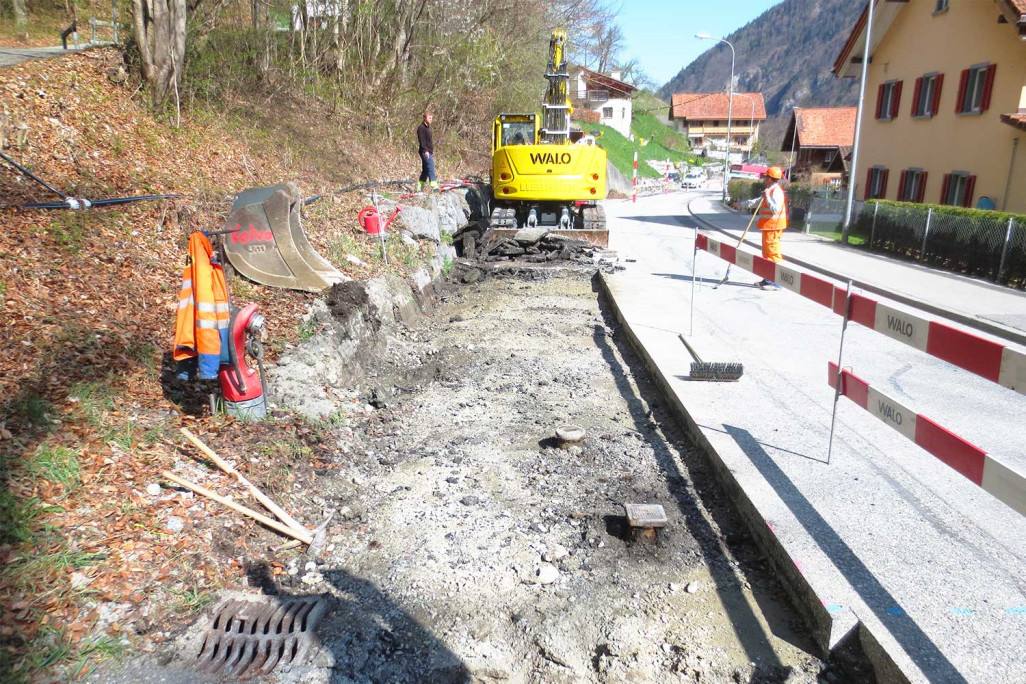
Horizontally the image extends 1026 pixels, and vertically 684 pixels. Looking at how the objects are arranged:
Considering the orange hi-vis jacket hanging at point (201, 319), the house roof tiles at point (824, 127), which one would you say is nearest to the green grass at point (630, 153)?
the house roof tiles at point (824, 127)

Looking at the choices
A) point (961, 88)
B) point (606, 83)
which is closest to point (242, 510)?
point (961, 88)

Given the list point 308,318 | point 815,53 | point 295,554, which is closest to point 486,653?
point 295,554

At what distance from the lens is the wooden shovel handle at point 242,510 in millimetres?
3951

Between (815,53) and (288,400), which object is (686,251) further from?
(815,53)

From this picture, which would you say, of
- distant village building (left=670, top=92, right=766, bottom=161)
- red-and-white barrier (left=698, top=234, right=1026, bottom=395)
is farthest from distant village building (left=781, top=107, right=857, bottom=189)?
distant village building (left=670, top=92, right=766, bottom=161)

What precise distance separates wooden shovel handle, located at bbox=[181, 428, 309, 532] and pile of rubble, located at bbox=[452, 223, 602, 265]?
32.4ft

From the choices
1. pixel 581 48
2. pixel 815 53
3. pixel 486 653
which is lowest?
pixel 486 653

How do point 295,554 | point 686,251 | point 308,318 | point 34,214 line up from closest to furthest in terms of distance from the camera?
point 295,554 < point 34,214 < point 308,318 < point 686,251

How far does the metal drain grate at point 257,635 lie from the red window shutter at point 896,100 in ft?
87.9

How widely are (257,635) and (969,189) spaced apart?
22441 millimetres

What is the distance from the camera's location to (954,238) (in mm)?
14273

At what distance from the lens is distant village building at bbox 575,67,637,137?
69125 millimetres

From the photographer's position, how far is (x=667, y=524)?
4230mm

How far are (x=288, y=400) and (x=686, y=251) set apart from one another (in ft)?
42.3
